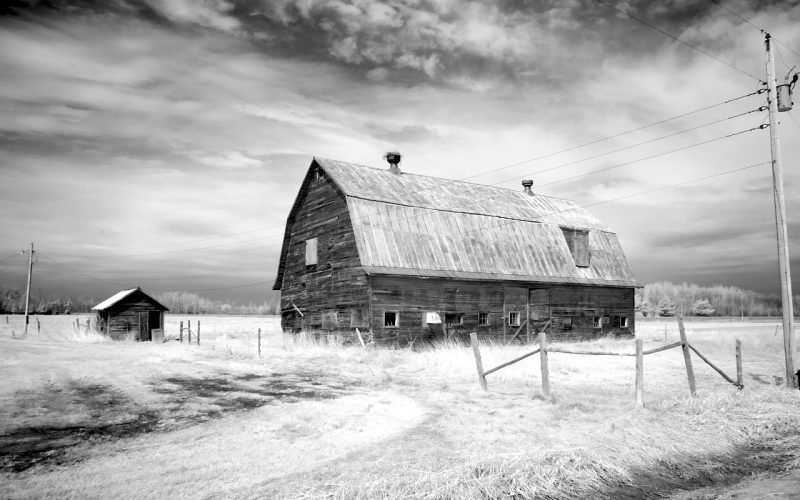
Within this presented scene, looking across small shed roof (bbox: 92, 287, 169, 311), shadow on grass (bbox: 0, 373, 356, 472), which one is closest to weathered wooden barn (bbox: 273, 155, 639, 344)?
shadow on grass (bbox: 0, 373, 356, 472)

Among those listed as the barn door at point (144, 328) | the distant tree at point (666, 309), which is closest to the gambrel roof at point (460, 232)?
the barn door at point (144, 328)

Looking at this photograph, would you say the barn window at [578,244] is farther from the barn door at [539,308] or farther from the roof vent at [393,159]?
the roof vent at [393,159]

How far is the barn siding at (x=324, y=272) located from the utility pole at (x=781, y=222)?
13.8 meters

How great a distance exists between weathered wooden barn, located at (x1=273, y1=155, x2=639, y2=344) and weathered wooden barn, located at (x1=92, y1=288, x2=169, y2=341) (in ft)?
32.3

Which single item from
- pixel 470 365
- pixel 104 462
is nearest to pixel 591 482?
pixel 104 462

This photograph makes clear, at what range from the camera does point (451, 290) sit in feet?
77.4

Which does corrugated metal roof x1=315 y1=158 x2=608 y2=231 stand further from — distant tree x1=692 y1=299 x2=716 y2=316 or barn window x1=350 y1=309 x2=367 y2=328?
distant tree x1=692 y1=299 x2=716 y2=316

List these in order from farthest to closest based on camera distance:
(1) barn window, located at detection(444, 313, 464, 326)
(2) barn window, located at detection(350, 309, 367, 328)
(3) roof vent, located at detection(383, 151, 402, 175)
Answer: (3) roof vent, located at detection(383, 151, 402, 175), (1) barn window, located at detection(444, 313, 464, 326), (2) barn window, located at detection(350, 309, 367, 328)

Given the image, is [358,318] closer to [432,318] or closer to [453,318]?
[432,318]

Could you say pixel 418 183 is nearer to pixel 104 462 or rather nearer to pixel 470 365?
pixel 470 365

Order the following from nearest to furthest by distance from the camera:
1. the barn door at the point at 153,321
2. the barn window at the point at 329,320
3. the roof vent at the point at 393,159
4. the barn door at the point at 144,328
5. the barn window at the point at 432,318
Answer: the barn window at the point at 432,318, the barn window at the point at 329,320, the roof vent at the point at 393,159, the barn door at the point at 144,328, the barn door at the point at 153,321

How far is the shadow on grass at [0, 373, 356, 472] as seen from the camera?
23.3 ft

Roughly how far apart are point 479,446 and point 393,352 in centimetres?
1327

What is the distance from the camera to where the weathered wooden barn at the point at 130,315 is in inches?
1221
